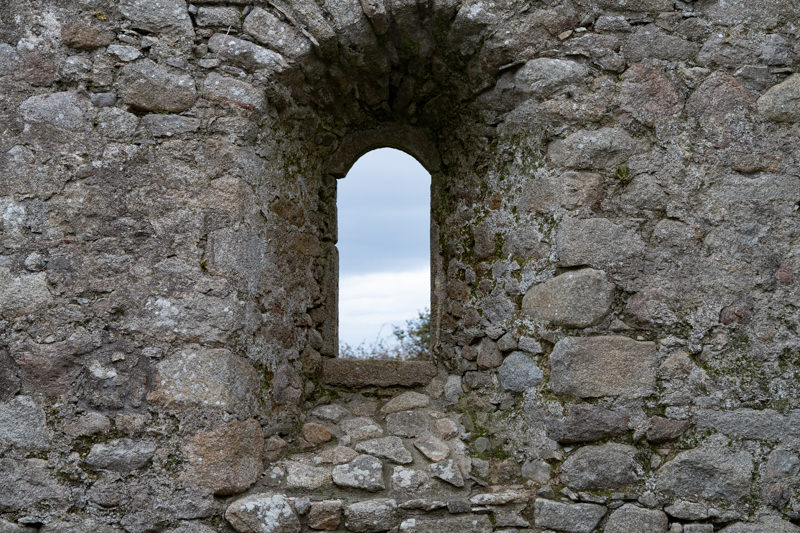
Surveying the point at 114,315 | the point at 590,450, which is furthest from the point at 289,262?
the point at 590,450

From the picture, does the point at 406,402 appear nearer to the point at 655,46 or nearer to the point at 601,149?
the point at 601,149

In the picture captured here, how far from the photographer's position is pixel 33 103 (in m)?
3.23

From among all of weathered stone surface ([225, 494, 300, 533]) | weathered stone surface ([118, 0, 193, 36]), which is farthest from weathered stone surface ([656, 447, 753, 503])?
weathered stone surface ([118, 0, 193, 36])

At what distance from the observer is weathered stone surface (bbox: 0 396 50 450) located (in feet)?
10.0

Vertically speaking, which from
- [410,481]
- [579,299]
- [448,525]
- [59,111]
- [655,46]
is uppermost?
[655,46]

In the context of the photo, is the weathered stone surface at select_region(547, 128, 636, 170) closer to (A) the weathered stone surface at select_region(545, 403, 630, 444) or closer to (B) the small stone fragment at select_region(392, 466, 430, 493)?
(A) the weathered stone surface at select_region(545, 403, 630, 444)

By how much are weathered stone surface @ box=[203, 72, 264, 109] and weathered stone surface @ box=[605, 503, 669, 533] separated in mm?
2293

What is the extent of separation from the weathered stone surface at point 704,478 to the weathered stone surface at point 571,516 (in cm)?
29

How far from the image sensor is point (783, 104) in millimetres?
3320

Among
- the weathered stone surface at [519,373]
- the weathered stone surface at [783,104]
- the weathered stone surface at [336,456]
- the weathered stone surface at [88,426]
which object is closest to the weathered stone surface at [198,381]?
the weathered stone surface at [88,426]

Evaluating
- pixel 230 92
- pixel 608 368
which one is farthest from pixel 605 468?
pixel 230 92

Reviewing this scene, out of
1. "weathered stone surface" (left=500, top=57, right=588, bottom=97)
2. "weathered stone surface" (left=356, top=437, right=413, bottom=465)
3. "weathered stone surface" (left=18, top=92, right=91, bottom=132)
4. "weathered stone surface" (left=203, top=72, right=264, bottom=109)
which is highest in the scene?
"weathered stone surface" (left=500, top=57, right=588, bottom=97)

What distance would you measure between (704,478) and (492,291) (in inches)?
47.4

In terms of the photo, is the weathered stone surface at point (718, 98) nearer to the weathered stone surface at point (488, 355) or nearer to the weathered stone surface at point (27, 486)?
the weathered stone surface at point (488, 355)
